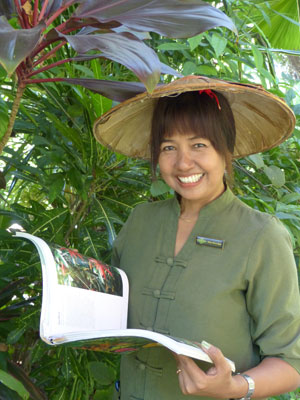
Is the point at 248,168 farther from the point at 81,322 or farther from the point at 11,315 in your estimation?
the point at 81,322

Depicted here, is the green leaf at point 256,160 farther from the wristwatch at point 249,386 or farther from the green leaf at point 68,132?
the wristwatch at point 249,386

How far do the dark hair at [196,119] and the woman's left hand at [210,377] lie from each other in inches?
16.0

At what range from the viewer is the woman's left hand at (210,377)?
0.86 m

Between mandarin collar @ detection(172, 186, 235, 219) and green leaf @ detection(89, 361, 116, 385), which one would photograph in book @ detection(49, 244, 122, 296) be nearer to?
mandarin collar @ detection(172, 186, 235, 219)

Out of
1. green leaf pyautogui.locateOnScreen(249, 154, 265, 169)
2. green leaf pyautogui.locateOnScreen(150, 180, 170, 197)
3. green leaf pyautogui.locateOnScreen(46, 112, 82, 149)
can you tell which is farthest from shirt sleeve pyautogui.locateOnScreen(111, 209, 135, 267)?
green leaf pyautogui.locateOnScreen(249, 154, 265, 169)

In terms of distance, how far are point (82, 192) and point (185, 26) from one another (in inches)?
23.4

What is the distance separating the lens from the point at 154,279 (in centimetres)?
111

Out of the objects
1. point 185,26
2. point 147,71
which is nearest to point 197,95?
point 185,26

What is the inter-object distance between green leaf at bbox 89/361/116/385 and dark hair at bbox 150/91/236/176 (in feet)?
2.09

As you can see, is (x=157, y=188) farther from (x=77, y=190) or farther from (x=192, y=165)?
(x=192, y=165)

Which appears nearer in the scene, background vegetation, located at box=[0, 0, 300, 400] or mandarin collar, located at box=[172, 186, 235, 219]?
mandarin collar, located at box=[172, 186, 235, 219]

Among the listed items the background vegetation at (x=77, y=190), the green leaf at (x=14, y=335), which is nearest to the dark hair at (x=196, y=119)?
the background vegetation at (x=77, y=190)

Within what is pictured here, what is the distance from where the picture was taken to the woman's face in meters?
1.07

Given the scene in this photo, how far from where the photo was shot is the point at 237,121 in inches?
50.2
